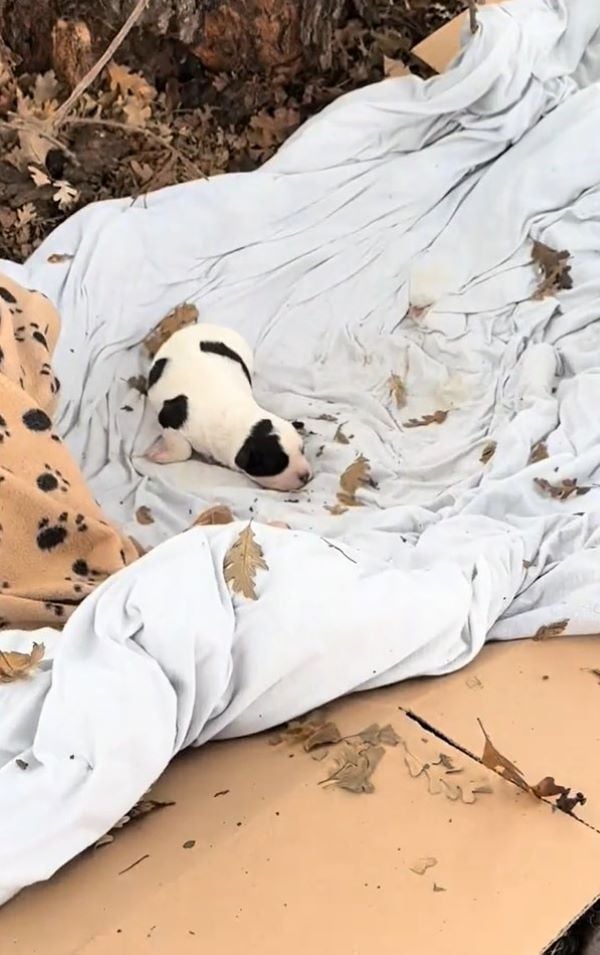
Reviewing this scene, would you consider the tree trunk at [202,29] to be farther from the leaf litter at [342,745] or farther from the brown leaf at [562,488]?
the leaf litter at [342,745]

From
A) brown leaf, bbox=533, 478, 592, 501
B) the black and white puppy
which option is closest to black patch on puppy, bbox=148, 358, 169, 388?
the black and white puppy

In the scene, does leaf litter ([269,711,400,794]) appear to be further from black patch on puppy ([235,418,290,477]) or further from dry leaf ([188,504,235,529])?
black patch on puppy ([235,418,290,477])

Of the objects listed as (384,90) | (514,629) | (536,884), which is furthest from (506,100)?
(536,884)

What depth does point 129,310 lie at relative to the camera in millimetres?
2641

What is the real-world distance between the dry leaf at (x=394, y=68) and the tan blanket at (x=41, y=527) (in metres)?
1.76

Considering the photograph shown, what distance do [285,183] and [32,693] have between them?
1.85 meters

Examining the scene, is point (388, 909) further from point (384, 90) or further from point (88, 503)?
point (384, 90)

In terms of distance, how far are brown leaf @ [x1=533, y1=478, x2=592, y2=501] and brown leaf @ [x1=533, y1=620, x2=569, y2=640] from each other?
1.21ft

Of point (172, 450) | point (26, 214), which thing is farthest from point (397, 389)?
point (26, 214)

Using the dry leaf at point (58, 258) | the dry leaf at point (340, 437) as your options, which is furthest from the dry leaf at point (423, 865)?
the dry leaf at point (58, 258)

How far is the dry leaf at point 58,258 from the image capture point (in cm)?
264

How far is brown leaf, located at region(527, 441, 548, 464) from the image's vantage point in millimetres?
2100

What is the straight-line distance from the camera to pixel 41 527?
1.65 meters

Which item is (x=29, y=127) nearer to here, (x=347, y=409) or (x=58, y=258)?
(x=58, y=258)
